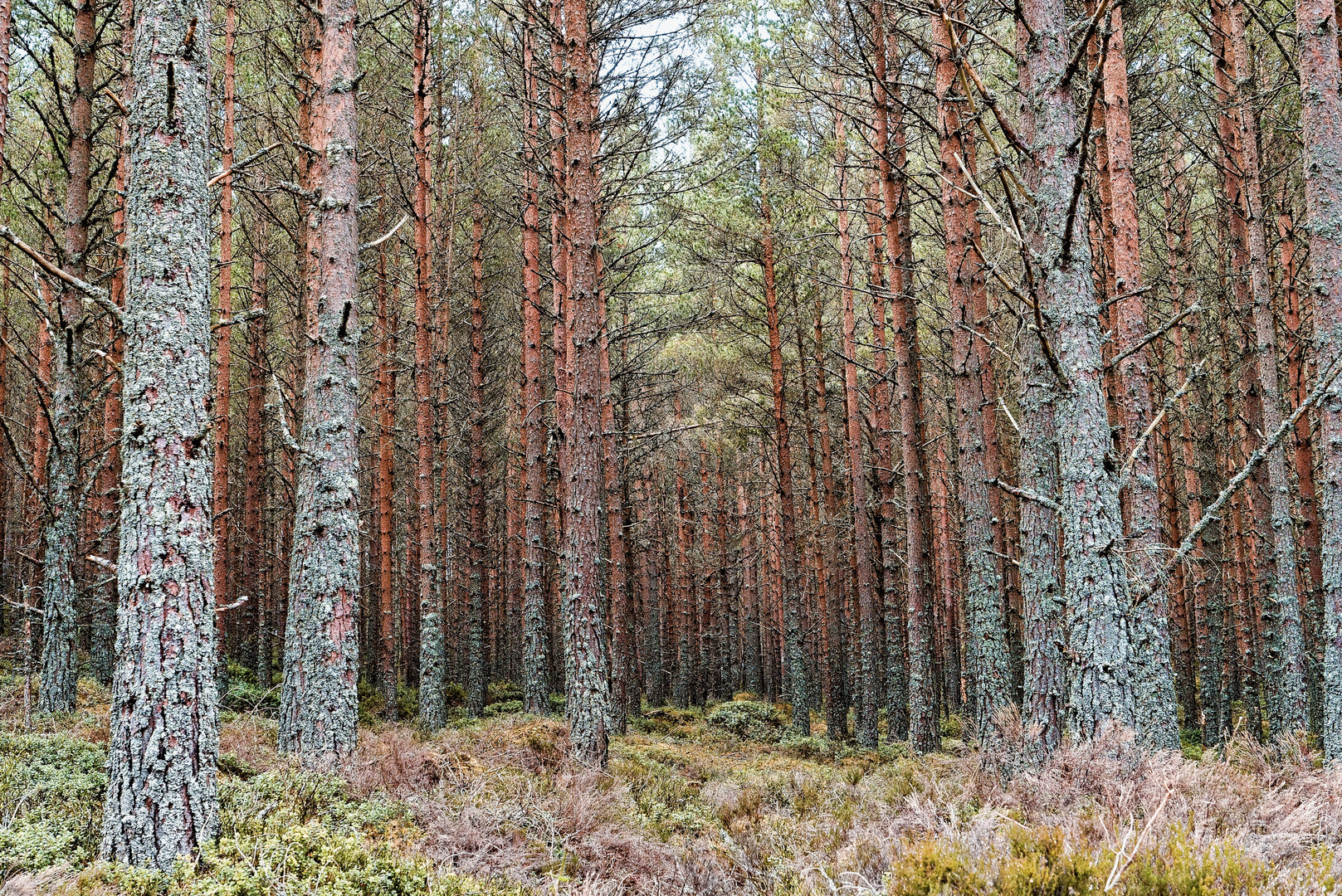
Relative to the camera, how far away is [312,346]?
7113 mm

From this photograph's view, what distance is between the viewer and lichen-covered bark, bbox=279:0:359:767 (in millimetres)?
6527

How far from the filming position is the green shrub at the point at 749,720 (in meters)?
15.4

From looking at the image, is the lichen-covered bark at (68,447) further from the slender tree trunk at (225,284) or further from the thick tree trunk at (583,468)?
the thick tree trunk at (583,468)

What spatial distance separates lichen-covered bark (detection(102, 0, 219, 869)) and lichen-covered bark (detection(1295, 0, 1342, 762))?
878 centimetres

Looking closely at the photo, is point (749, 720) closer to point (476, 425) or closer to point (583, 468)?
point (476, 425)

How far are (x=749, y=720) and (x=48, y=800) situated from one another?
1331 centimetres

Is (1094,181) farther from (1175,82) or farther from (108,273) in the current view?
(108,273)

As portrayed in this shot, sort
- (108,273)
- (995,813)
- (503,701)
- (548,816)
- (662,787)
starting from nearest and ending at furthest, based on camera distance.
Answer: (995,813) → (548,816) → (662,787) → (108,273) → (503,701)

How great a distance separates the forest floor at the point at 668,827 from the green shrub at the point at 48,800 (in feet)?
0.05

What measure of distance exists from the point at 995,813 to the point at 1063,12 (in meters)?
4.34

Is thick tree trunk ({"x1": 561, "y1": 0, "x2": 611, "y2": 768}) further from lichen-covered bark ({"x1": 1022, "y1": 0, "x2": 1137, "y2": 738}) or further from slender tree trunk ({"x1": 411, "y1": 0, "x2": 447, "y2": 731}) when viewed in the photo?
lichen-covered bark ({"x1": 1022, "y1": 0, "x2": 1137, "y2": 738})

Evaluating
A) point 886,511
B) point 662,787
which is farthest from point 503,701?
point 662,787

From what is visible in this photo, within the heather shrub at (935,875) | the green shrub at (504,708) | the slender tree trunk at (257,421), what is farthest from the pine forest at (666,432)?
the green shrub at (504,708)

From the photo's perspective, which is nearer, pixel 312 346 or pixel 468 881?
pixel 468 881
